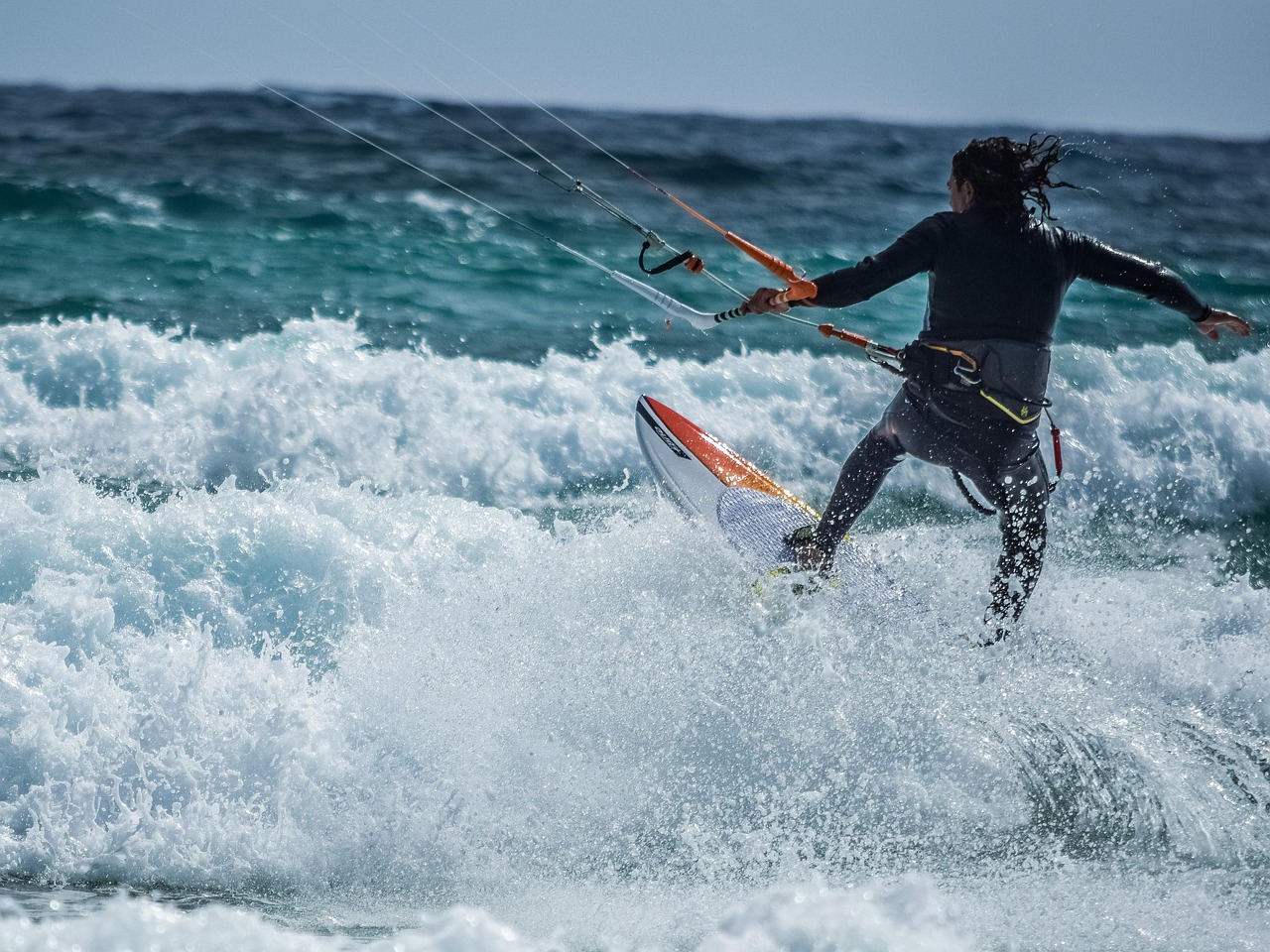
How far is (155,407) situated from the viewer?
6555mm

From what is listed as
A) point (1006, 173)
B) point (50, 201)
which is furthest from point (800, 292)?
point (50, 201)

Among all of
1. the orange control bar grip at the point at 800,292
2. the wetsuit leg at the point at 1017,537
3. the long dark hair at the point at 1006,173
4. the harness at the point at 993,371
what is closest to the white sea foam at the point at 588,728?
the wetsuit leg at the point at 1017,537

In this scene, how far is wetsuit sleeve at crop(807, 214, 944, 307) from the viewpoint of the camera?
3.22 m

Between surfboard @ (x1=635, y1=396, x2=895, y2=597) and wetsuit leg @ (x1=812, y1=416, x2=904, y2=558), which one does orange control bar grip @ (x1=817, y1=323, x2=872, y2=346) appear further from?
surfboard @ (x1=635, y1=396, x2=895, y2=597)

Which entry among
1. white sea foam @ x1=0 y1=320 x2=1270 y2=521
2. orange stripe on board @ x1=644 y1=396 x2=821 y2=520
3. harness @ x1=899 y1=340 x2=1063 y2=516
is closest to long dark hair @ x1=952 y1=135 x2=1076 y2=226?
harness @ x1=899 y1=340 x2=1063 y2=516

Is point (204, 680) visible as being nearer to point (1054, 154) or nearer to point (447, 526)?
point (447, 526)

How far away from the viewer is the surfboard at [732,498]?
A: 167 inches

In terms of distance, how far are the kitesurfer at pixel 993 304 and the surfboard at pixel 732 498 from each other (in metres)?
0.77

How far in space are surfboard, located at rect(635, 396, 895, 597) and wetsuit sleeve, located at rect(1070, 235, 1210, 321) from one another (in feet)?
4.78

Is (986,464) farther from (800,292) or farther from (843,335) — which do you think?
(800,292)

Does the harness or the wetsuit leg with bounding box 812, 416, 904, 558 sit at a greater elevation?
the harness

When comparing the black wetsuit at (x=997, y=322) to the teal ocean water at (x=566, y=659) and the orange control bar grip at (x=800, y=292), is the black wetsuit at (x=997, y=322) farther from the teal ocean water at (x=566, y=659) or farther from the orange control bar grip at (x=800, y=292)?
the teal ocean water at (x=566, y=659)

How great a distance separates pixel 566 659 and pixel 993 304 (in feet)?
6.29

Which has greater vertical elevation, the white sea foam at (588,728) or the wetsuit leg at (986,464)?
the wetsuit leg at (986,464)
